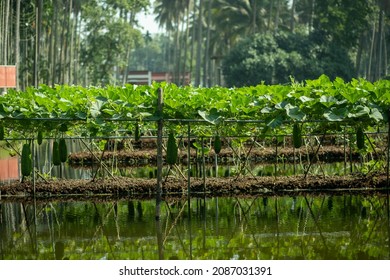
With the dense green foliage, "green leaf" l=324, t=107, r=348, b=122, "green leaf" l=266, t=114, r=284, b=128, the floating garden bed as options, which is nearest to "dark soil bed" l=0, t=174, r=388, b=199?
the floating garden bed

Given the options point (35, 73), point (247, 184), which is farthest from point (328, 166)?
point (35, 73)

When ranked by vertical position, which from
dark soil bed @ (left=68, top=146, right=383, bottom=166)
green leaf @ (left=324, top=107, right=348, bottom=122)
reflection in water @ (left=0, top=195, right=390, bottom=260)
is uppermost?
green leaf @ (left=324, top=107, right=348, bottom=122)

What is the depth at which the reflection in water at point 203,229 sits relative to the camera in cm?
1054

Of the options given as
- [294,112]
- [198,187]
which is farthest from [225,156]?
[294,112]

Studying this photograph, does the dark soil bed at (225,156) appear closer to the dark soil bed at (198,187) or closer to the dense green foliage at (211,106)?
the dark soil bed at (198,187)

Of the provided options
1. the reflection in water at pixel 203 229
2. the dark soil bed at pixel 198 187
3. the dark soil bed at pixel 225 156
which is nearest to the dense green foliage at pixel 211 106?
the dark soil bed at pixel 198 187

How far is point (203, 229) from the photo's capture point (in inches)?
490

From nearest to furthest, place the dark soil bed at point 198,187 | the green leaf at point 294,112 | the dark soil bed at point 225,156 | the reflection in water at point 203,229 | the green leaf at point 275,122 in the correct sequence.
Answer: the reflection in water at point 203,229 → the green leaf at point 294,112 → the green leaf at point 275,122 → the dark soil bed at point 198,187 → the dark soil bed at point 225,156

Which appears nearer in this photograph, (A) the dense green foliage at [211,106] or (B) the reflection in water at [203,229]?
(B) the reflection in water at [203,229]

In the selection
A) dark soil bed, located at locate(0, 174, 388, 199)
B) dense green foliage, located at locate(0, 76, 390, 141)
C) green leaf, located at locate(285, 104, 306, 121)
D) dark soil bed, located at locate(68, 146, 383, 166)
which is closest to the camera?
dense green foliage, located at locate(0, 76, 390, 141)

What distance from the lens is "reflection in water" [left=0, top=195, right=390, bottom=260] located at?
10539 mm

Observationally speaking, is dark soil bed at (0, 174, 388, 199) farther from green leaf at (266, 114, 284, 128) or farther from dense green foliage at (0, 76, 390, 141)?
green leaf at (266, 114, 284, 128)

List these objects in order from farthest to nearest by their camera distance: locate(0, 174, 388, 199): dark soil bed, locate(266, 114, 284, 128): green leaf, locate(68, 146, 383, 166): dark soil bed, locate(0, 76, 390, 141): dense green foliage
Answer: locate(68, 146, 383, 166): dark soil bed < locate(0, 174, 388, 199): dark soil bed < locate(266, 114, 284, 128): green leaf < locate(0, 76, 390, 141): dense green foliage

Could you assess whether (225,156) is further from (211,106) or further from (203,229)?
(203,229)
